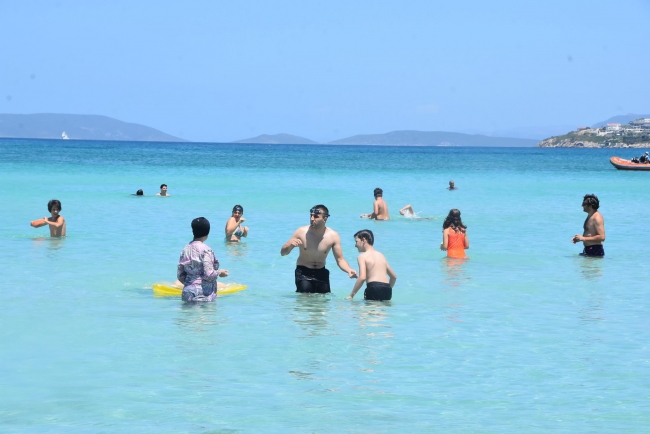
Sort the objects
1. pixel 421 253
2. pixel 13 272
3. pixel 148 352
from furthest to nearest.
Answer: pixel 421 253
pixel 13 272
pixel 148 352

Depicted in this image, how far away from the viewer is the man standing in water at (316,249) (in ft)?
37.8

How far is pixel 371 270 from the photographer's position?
11.7 meters

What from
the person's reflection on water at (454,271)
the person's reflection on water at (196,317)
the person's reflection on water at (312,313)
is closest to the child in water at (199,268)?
the person's reflection on water at (196,317)

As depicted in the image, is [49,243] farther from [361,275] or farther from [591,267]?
[591,267]

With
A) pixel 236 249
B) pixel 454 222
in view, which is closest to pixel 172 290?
pixel 454 222

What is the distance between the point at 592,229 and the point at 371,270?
6.90 m

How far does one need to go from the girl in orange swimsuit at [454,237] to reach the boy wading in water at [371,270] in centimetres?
407

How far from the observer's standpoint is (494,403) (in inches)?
302

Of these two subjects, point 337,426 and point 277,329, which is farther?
point 277,329

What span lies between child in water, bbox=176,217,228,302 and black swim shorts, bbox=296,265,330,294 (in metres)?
1.42

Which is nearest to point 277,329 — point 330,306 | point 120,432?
point 330,306

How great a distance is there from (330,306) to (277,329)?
1.51 meters

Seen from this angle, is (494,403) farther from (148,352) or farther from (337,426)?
(148,352)

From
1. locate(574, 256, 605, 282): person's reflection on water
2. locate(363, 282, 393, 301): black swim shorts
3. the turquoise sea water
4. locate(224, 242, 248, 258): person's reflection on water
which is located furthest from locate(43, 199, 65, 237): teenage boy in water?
locate(574, 256, 605, 282): person's reflection on water
